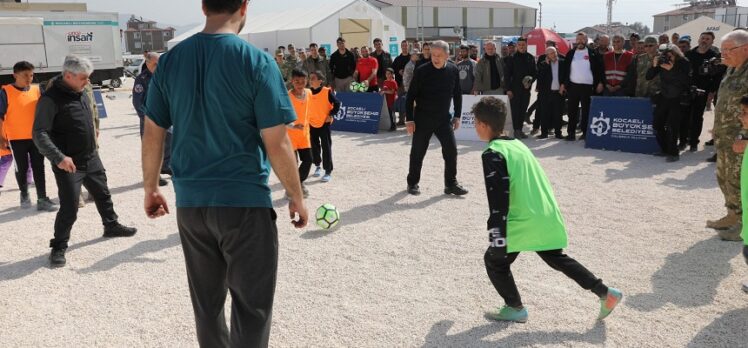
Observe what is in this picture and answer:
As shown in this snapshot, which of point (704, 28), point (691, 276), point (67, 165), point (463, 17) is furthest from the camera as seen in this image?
point (463, 17)

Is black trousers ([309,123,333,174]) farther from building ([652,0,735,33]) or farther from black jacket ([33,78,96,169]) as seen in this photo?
building ([652,0,735,33])

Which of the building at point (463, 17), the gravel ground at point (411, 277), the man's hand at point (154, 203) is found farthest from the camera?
the building at point (463, 17)

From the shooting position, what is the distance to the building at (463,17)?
84.8m

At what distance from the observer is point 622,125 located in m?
10.4

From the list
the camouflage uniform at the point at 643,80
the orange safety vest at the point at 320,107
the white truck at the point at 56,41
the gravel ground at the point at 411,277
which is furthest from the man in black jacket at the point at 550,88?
the white truck at the point at 56,41

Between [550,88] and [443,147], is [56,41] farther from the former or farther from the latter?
[443,147]

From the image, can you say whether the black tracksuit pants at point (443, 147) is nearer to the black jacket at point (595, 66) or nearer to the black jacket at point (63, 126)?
the black jacket at point (63, 126)

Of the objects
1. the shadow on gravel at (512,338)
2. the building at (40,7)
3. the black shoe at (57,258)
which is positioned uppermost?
the building at (40,7)

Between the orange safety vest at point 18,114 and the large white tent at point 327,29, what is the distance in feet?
77.5

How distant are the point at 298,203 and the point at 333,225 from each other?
140 inches

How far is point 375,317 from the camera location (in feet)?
13.7

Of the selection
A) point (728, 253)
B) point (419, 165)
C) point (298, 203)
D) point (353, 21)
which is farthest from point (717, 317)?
point (353, 21)

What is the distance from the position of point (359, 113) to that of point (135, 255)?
8361 millimetres

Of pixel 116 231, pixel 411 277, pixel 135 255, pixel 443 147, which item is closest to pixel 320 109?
pixel 443 147
